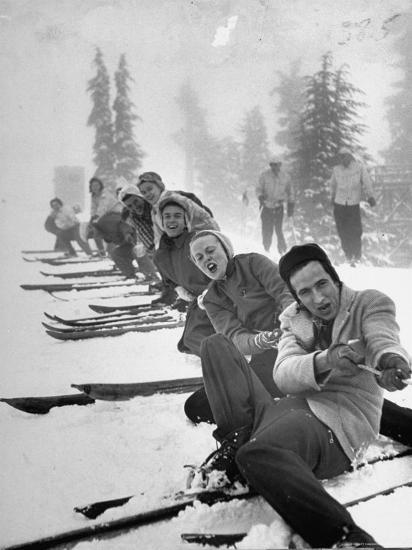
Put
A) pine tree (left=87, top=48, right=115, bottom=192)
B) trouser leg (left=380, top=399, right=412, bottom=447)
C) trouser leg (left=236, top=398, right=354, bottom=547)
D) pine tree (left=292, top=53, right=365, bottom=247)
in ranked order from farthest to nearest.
A: pine tree (left=87, top=48, right=115, bottom=192) → pine tree (left=292, top=53, right=365, bottom=247) → trouser leg (left=380, top=399, right=412, bottom=447) → trouser leg (left=236, top=398, right=354, bottom=547)

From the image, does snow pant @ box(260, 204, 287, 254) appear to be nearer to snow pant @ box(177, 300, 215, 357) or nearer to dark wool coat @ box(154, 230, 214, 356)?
dark wool coat @ box(154, 230, 214, 356)

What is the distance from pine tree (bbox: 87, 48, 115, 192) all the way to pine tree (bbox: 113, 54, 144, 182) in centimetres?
43

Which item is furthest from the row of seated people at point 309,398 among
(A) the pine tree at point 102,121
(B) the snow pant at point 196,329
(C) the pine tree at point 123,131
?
(C) the pine tree at point 123,131

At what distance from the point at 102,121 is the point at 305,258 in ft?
90.8

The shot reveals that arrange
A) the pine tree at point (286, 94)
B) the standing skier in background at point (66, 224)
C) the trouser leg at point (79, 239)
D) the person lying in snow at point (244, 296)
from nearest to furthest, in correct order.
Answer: the person lying in snow at point (244, 296) < the standing skier in background at point (66, 224) < the trouser leg at point (79, 239) < the pine tree at point (286, 94)

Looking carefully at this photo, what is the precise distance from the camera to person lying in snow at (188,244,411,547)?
140cm

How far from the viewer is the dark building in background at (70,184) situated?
100 feet

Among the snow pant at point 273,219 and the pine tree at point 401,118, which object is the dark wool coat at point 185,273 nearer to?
the snow pant at point 273,219

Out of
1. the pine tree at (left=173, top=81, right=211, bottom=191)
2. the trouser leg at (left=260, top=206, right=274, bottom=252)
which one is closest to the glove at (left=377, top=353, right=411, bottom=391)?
the trouser leg at (left=260, top=206, right=274, bottom=252)

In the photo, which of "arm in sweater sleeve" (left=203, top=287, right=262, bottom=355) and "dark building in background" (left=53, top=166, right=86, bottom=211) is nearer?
"arm in sweater sleeve" (left=203, top=287, right=262, bottom=355)

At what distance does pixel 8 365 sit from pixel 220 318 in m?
2.18

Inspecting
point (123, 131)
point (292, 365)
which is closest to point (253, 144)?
point (123, 131)

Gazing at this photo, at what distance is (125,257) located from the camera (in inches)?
326

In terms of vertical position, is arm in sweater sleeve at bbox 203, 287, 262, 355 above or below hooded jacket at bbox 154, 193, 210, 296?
below
